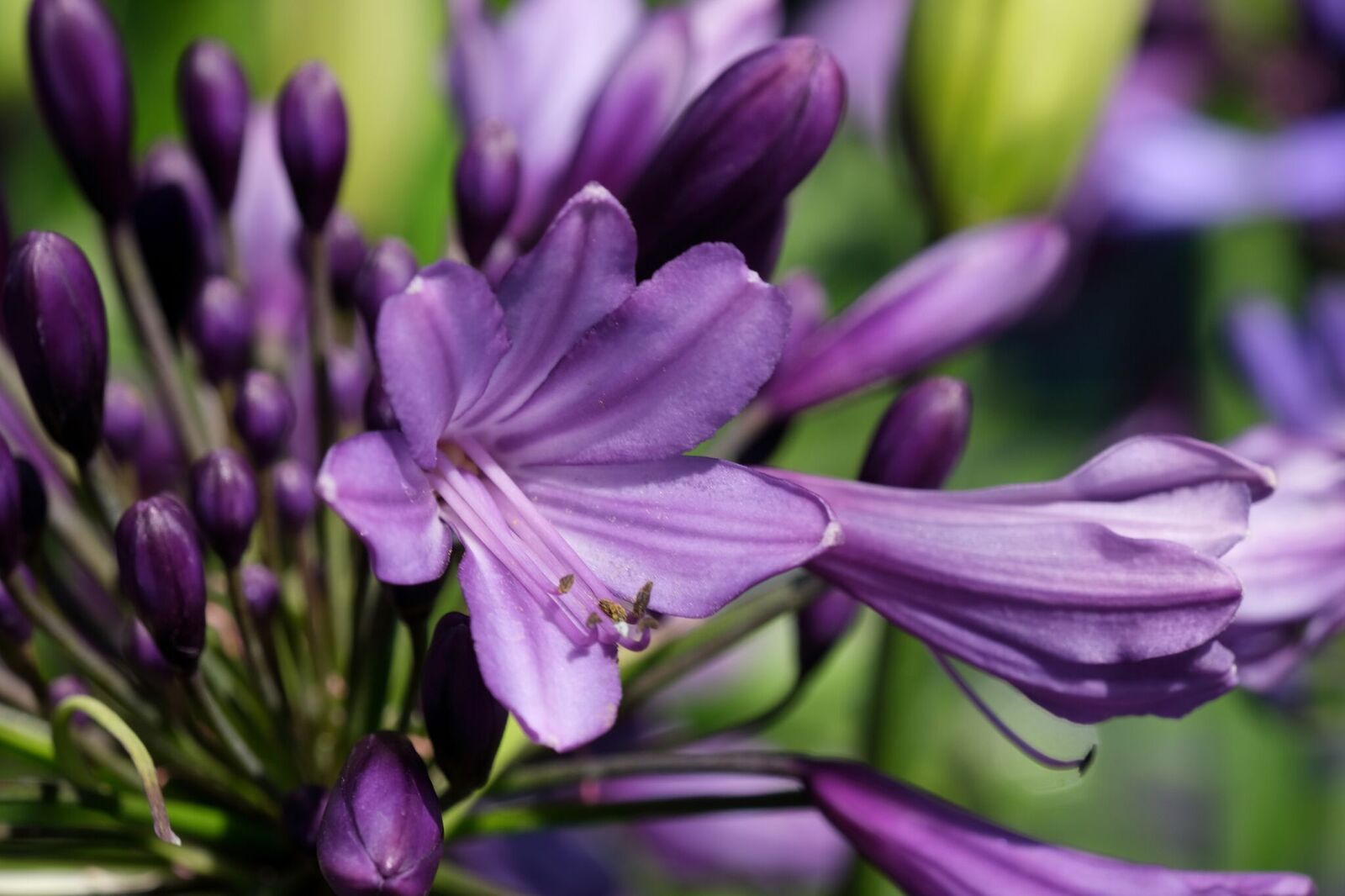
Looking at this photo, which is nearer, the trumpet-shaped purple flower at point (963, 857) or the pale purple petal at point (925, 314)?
the trumpet-shaped purple flower at point (963, 857)

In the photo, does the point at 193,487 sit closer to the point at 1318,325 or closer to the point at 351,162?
the point at 351,162

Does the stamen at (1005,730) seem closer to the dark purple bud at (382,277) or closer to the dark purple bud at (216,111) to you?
the dark purple bud at (382,277)

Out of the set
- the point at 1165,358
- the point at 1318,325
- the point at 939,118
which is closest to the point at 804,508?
the point at 939,118

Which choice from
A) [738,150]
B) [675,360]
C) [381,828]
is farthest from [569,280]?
[381,828]

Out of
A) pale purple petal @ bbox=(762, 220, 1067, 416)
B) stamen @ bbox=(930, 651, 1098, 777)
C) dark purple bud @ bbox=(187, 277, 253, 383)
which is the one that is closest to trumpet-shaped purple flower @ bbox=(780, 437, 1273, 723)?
stamen @ bbox=(930, 651, 1098, 777)

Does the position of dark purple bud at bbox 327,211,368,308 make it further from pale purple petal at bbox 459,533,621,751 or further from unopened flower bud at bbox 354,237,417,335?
pale purple petal at bbox 459,533,621,751

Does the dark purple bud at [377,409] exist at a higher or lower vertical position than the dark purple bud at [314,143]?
lower

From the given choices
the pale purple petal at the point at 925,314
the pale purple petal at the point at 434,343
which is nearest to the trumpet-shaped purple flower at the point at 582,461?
the pale purple petal at the point at 434,343
